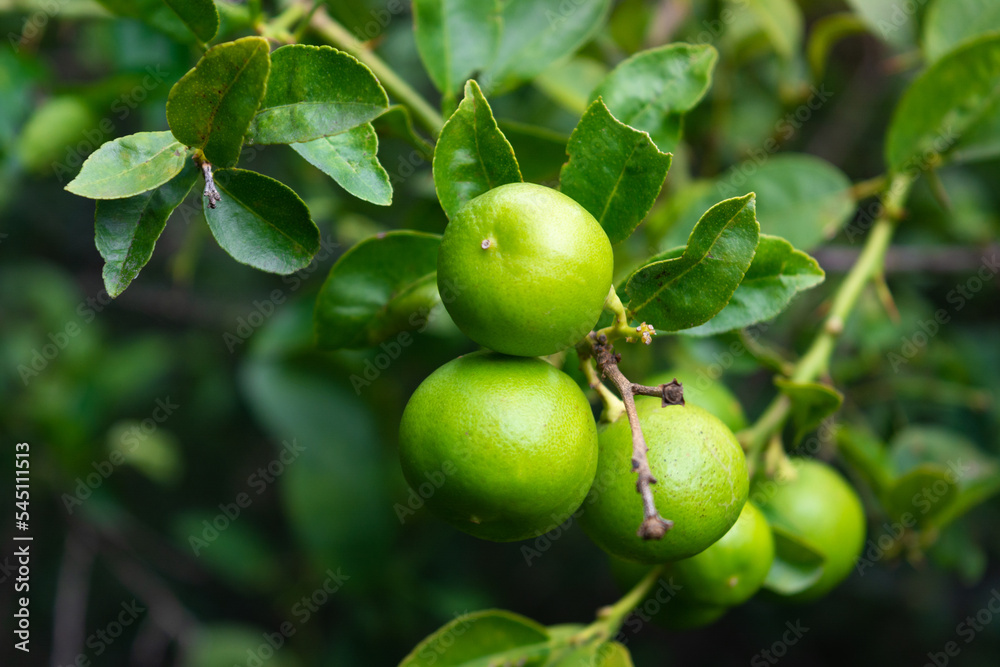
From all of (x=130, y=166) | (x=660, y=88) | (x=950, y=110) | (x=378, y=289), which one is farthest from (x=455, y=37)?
(x=950, y=110)

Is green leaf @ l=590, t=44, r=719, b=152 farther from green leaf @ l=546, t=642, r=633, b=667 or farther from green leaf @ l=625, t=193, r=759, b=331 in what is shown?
green leaf @ l=546, t=642, r=633, b=667

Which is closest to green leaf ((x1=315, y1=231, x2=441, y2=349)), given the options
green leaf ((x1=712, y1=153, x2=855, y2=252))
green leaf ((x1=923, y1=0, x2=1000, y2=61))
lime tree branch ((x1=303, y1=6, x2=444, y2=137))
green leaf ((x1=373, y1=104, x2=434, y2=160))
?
green leaf ((x1=373, y1=104, x2=434, y2=160))

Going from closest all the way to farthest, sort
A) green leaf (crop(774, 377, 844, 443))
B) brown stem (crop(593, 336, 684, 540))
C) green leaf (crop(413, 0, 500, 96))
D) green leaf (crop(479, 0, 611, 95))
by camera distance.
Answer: brown stem (crop(593, 336, 684, 540)), green leaf (crop(774, 377, 844, 443)), green leaf (crop(413, 0, 500, 96)), green leaf (crop(479, 0, 611, 95))

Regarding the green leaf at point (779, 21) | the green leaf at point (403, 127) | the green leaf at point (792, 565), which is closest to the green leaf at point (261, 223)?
the green leaf at point (403, 127)

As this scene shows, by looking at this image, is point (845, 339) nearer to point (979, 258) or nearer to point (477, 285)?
point (979, 258)

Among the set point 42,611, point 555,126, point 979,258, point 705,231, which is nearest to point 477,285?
point 705,231

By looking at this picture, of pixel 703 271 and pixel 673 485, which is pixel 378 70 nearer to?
pixel 703 271
